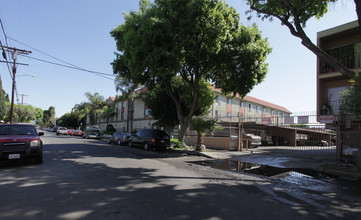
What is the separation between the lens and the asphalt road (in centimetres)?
399

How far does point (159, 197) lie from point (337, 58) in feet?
56.1

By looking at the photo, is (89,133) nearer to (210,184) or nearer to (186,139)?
(186,139)

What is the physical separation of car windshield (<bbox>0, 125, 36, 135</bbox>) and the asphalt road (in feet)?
5.19

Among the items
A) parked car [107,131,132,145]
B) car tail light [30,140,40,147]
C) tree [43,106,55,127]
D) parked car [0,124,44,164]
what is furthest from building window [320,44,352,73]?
tree [43,106,55,127]

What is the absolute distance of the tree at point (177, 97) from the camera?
18.5 m

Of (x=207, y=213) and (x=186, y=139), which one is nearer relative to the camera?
(x=207, y=213)

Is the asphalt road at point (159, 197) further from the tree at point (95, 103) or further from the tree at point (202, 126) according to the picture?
the tree at point (95, 103)

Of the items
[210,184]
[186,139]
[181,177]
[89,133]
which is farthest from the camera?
[89,133]

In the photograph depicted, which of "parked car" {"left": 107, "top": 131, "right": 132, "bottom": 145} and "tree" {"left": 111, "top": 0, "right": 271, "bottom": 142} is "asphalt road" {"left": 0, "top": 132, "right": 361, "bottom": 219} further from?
"parked car" {"left": 107, "top": 131, "right": 132, "bottom": 145}

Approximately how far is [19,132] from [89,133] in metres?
25.0

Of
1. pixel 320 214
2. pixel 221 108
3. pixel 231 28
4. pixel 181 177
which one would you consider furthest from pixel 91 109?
pixel 320 214

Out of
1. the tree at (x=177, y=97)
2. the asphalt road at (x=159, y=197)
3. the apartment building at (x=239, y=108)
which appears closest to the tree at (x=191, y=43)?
the tree at (x=177, y=97)

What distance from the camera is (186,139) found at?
928 inches

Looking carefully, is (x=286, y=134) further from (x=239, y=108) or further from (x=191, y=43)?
(x=191, y=43)
